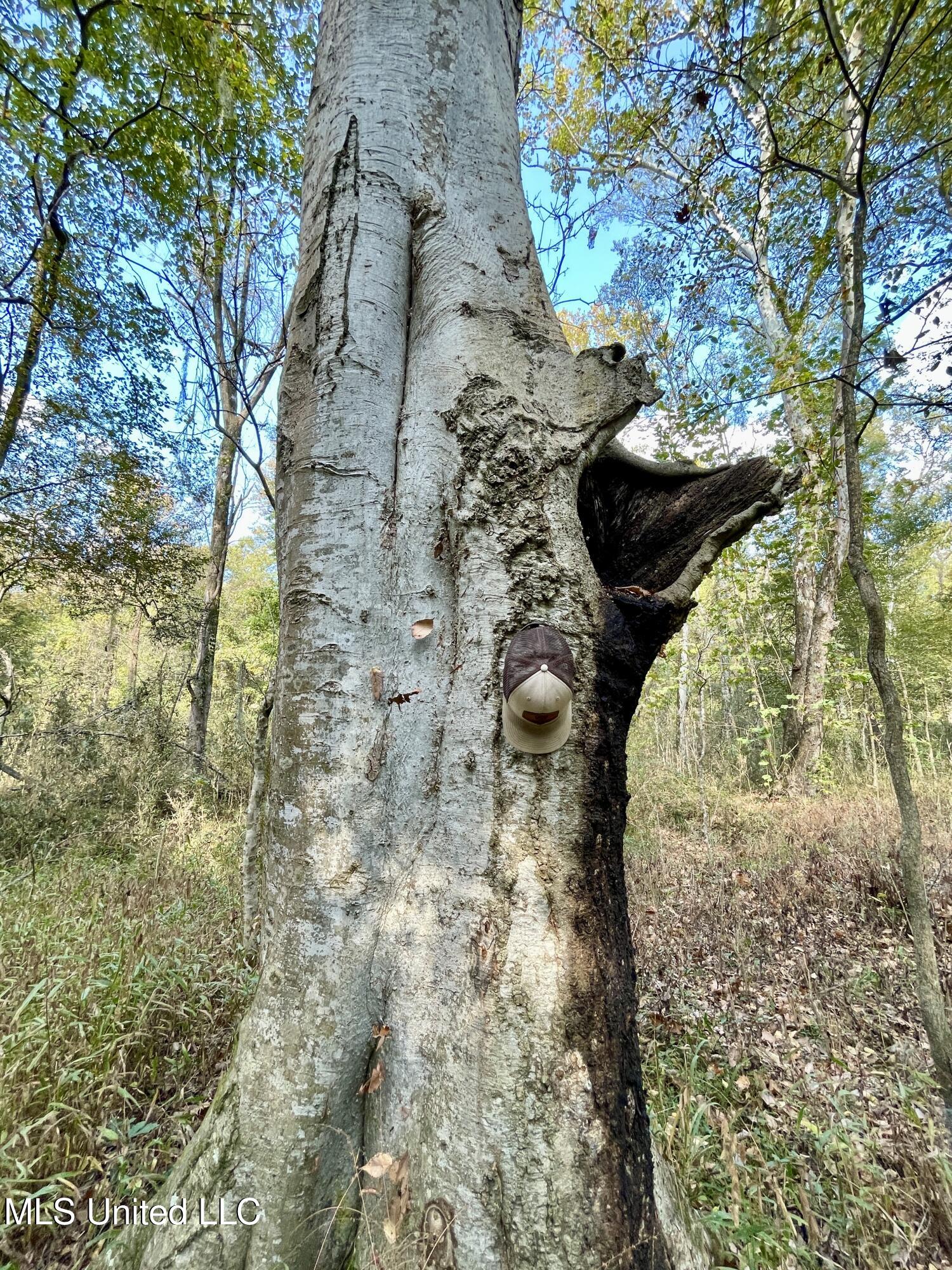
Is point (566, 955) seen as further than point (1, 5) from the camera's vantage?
No

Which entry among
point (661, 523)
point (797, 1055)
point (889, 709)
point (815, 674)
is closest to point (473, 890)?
point (661, 523)

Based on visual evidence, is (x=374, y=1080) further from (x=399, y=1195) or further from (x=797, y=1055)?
(x=797, y=1055)

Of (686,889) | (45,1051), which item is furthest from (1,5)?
Result: (686,889)

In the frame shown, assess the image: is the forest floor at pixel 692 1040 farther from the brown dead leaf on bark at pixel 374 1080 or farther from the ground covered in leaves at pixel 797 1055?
the brown dead leaf on bark at pixel 374 1080

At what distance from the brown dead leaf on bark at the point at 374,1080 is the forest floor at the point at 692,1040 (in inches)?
35.4

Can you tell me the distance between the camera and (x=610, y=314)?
9055mm

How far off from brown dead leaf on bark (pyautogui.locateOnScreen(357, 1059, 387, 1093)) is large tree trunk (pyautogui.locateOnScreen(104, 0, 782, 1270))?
0.4 inches

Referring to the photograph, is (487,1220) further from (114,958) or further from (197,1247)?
(114,958)

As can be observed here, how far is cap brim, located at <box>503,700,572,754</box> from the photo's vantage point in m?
1.15

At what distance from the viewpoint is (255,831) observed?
223 centimetres

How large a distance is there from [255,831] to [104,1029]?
2.90 ft

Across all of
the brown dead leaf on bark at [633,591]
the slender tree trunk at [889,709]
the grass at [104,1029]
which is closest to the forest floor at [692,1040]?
the grass at [104,1029]

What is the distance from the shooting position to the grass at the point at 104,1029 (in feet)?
5.09

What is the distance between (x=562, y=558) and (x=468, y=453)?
386mm
